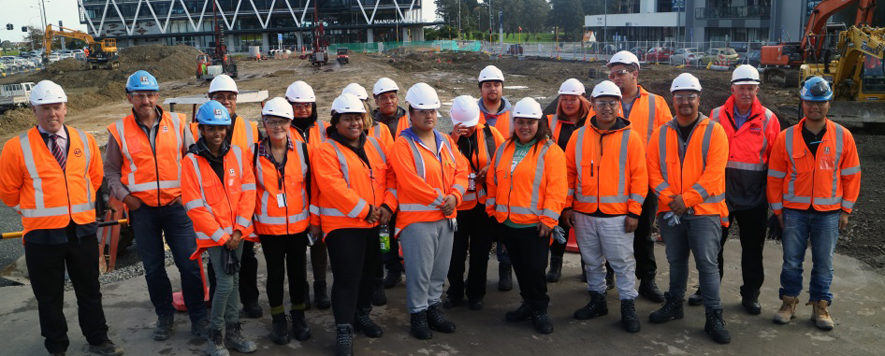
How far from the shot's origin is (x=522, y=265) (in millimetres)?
5719

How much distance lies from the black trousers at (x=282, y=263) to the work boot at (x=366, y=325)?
0.47 m

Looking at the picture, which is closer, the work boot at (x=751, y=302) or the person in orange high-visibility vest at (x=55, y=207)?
the person in orange high-visibility vest at (x=55, y=207)

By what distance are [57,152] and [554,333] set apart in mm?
3991

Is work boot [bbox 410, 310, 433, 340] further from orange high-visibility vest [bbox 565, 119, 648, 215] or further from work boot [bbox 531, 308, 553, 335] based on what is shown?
orange high-visibility vest [bbox 565, 119, 648, 215]

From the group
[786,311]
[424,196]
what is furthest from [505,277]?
[786,311]

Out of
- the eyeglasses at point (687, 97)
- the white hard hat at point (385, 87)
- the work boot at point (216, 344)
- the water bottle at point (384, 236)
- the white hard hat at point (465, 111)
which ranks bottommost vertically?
the work boot at point (216, 344)

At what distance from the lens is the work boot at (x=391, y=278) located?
22.6ft

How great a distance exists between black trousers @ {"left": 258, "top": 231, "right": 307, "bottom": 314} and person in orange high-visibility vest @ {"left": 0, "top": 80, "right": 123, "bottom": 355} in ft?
4.02

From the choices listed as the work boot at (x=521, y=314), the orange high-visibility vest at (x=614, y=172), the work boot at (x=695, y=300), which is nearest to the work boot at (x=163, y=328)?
the work boot at (x=521, y=314)

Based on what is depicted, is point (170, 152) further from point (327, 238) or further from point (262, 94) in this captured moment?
point (262, 94)

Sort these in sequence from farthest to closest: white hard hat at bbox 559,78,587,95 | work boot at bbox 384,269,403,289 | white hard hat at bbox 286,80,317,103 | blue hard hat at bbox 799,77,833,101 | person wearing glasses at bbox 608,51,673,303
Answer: work boot at bbox 384,269,403,289, person wearing glasses at bbox 608,51,673,303, white hard hat at bbox 559,78,587,95, white hard hat at bbox 286,80,317,103, blue hard hat at bbox 799,77,833,101

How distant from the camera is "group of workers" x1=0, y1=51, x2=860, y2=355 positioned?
510cm

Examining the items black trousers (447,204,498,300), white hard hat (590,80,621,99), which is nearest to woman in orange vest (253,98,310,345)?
black trousers (447,204,498,300)

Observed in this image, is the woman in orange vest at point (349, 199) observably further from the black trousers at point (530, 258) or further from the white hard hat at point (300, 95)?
the black trousers at point (530, 258)
